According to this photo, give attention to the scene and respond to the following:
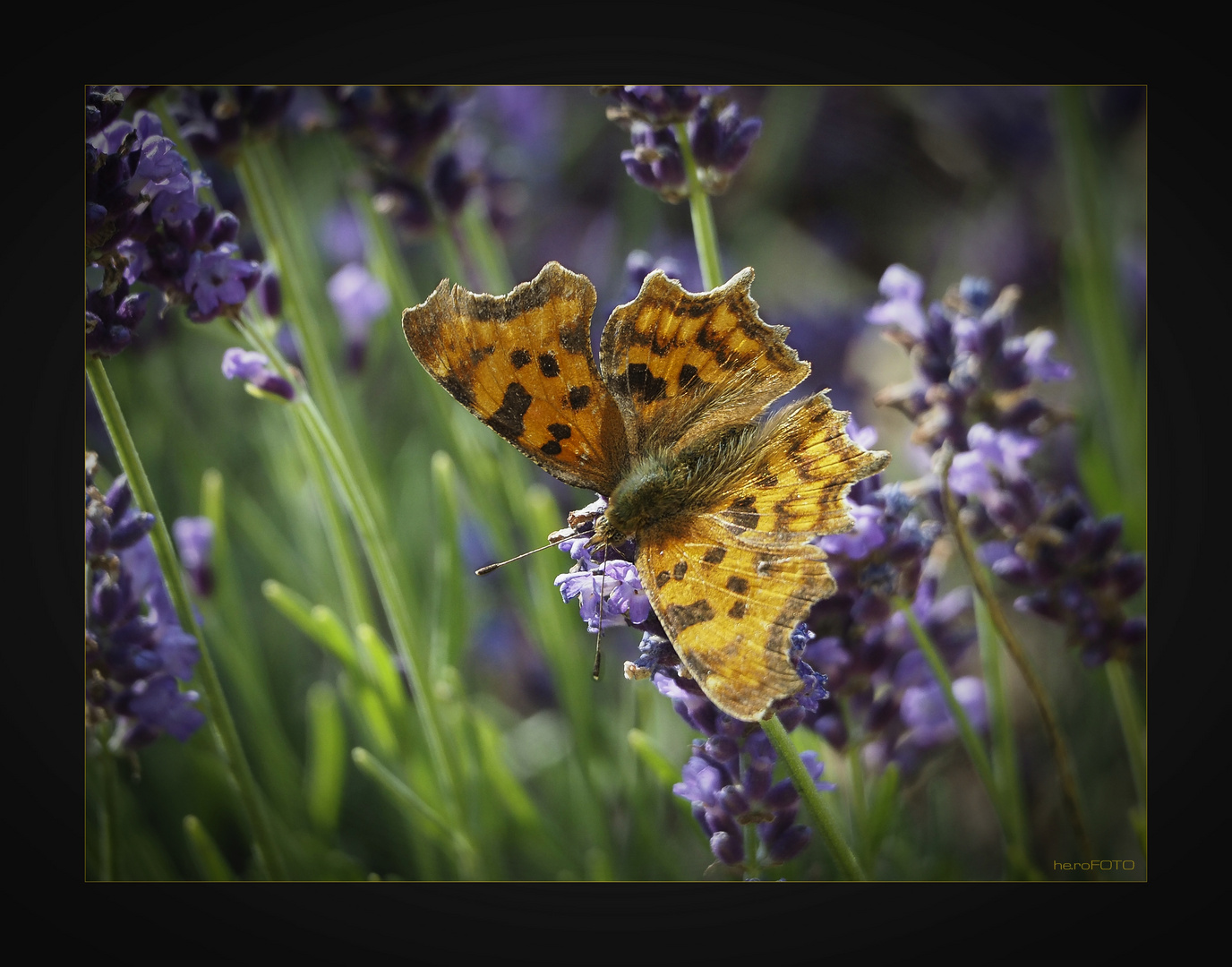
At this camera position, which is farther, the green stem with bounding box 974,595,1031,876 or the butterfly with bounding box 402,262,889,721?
the green stem with bounding box 974,595,1031,876

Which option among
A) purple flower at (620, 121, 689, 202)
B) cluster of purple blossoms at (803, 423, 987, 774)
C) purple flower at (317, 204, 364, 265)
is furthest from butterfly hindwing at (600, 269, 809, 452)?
purple flower at (317, 204, 364, 265)

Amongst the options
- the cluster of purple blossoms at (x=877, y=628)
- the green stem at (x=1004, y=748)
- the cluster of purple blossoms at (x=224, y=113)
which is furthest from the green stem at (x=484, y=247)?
the green stem at (x=1004, y=748)

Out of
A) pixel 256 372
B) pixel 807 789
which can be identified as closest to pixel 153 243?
pixel 256 372

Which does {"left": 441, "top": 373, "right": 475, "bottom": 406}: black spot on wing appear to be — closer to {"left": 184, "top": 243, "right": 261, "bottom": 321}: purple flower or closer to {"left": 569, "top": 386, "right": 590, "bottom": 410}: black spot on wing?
{"left": 569, "top": 386, "right": 590, "bottom": 410}: black spot on wing

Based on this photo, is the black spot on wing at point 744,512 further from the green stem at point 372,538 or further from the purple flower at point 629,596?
the green stem at point 372,538

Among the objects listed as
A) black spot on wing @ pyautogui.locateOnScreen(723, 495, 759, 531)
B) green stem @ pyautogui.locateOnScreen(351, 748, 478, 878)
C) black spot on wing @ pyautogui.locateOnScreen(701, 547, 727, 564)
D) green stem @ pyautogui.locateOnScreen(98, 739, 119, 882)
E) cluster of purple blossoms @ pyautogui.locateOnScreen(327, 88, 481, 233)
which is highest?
cluster of purple blossoms @ pyautogui.locateOnScreen(327, 88, 481, 233)

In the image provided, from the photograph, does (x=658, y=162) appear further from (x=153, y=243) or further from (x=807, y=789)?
(x=807, y=789)

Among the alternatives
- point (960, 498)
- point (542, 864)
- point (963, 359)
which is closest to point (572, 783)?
point (542, 864)
